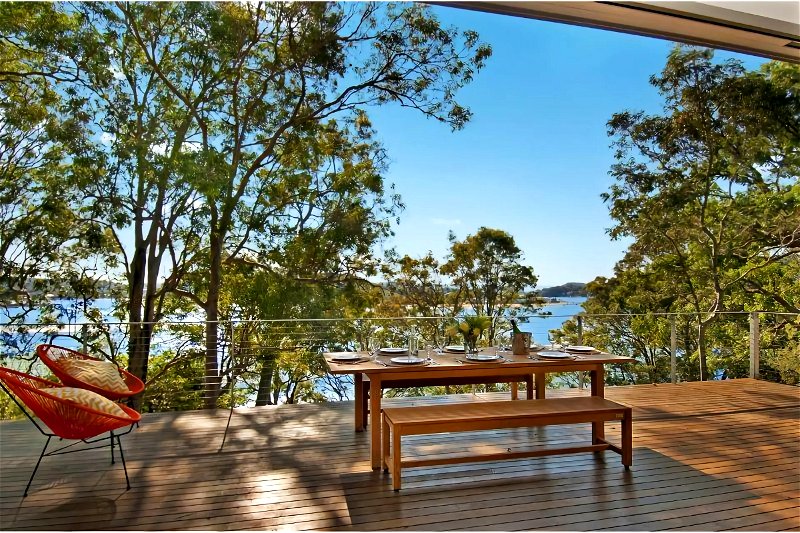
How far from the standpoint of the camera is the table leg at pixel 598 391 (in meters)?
3.41

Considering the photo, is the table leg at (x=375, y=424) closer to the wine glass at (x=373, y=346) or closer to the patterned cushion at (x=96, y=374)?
the wine glass at (x=373, y=346)

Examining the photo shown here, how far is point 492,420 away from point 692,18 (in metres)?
2.96

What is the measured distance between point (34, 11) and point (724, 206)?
11429mm

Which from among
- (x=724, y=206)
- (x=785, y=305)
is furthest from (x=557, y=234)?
(x=785, y=305)

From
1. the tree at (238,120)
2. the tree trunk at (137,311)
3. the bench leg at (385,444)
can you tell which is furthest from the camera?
the tree trunk at (137,311)

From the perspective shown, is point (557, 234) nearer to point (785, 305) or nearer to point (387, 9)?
point (785, 305)

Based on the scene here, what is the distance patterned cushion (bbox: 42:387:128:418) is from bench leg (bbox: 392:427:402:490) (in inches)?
63.0

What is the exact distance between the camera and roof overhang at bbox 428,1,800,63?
10.1 ft

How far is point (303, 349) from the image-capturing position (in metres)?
8.43

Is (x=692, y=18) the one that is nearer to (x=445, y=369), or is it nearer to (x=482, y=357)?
(x=482, y=357)

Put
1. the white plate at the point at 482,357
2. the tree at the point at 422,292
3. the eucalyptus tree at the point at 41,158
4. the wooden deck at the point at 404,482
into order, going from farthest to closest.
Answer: the tree at the point at 422,292
the eucalyptus tree at the point at 41,158
the white plate at the point at 482,357
the wooden deck at the point at 404,482

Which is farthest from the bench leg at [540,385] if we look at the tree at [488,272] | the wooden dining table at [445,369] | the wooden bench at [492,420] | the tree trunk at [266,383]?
the tree trunk at [266,383]

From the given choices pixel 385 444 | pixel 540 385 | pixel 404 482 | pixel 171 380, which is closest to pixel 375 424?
pixel 385 444

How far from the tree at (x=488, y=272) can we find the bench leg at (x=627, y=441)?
625cm
